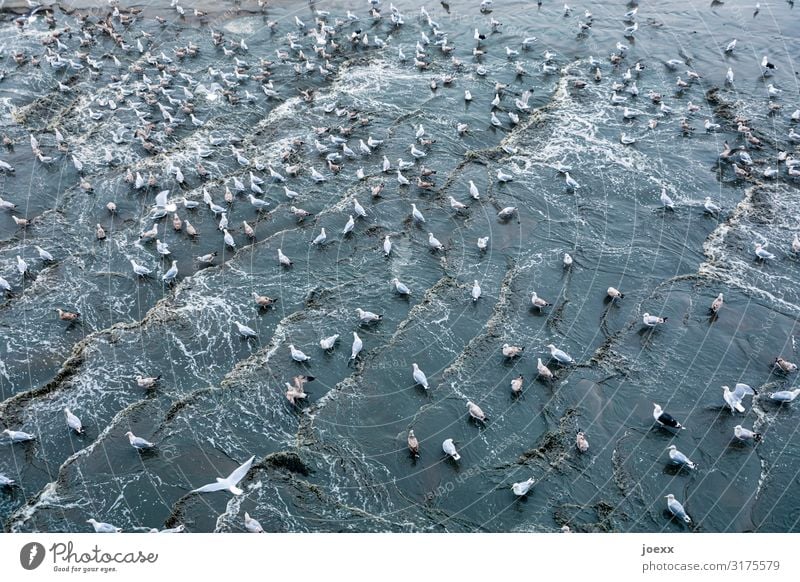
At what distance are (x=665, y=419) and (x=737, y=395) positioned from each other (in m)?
2.66

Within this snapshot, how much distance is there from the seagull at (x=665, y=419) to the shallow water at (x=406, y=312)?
25 centimetres

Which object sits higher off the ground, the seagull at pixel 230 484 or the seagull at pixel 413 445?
the seagull at pixel 413 445

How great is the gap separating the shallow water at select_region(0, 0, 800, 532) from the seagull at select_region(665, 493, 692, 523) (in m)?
0.27

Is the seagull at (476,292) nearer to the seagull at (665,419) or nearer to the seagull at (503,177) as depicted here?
the seagull at (665,419)

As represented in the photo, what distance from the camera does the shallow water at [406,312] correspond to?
60.5ft

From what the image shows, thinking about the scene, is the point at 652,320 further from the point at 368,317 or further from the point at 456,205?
the point at 368,317

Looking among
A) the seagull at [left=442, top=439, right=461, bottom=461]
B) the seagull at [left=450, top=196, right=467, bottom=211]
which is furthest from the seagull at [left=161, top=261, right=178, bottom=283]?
the seagull at [left=442, top=439, right=461, bottom=461]

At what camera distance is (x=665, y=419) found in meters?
19.7

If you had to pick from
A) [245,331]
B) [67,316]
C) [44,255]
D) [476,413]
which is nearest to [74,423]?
[67,316]

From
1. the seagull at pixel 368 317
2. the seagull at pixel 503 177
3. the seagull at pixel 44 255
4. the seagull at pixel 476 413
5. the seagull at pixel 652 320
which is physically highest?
the seagull at pixel 503 177

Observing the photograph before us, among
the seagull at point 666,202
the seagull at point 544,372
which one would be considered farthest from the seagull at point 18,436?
the seagull at point 666,202

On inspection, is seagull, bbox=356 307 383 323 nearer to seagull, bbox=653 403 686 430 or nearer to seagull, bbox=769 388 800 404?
seagull, bbox=653 403 686 430

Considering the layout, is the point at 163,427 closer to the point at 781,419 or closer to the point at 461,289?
the point at 461,289

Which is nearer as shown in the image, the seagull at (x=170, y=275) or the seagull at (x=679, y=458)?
the seagull at (x=679, y=458)
